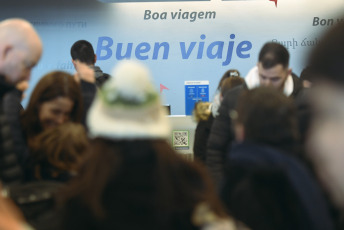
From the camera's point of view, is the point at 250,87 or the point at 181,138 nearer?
the point at 250,87

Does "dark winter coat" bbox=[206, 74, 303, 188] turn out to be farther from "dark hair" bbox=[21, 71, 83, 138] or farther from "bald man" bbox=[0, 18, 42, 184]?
"bald man" bbox=[0, 18, 42, 184]

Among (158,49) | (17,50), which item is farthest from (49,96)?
(158,49)

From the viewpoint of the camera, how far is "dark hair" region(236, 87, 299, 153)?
1945mm

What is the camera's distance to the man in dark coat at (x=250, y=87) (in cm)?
292

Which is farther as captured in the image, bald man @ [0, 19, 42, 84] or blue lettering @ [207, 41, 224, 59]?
blue lettering @ [207, 41, 224, 59]

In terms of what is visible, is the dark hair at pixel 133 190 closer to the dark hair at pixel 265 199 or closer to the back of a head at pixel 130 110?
the back of a head at pixel 130 110

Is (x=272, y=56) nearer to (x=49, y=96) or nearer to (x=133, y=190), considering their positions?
(x=49, y=96)

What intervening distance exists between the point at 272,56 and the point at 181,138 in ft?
11.0

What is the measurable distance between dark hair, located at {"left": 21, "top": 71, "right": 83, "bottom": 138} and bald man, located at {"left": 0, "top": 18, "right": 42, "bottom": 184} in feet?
0.47

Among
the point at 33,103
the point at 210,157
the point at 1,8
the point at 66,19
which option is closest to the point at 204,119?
the point at 210,157

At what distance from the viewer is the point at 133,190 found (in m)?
1.43

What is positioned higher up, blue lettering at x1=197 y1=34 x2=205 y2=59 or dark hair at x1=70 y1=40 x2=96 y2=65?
blue lettering at x1=197 y1=34 x2=205 y2=59

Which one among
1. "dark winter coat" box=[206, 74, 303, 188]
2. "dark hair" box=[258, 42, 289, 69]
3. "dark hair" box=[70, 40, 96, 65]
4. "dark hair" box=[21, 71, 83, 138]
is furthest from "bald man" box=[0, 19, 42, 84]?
"dark hair" box=[70, 40, 96, 65]

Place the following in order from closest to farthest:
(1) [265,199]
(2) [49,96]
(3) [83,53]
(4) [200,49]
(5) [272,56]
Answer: (1) [265,199] < (2) [49,96] < (5) [272,56] < (3) [83,53] < (4) [200,49]
